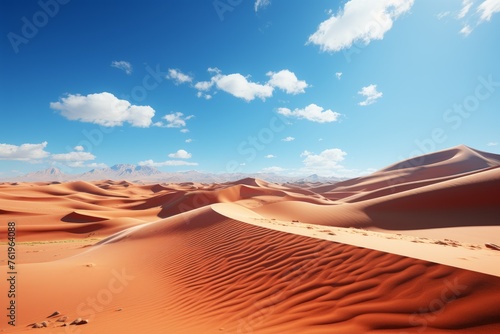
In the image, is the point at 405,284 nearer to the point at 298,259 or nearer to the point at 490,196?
the point at 298,259

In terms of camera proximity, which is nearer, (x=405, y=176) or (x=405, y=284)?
(x=405, y=284)

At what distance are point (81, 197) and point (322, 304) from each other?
173 feet

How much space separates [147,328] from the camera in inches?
165

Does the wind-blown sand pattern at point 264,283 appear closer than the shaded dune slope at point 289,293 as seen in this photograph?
No

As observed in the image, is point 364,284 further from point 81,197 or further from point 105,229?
point 81,197

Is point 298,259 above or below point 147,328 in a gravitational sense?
above

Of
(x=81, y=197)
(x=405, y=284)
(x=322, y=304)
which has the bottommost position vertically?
(x=322, y=304)

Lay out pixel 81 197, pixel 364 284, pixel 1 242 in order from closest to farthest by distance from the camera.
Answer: pixel 364 284, pixel 1 242, pixel 81 197

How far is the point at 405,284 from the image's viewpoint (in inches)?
136

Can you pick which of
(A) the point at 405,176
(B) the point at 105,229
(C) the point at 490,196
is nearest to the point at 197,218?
(B) the point at 105,229

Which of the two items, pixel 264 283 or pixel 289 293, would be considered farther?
pixel 264 283

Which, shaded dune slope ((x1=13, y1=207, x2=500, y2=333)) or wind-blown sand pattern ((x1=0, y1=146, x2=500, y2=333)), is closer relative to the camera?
shaded dune slope ((x1=13, y1=207, x2=500, y2=333))

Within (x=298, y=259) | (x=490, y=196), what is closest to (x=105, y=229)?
(x=298, y=259)

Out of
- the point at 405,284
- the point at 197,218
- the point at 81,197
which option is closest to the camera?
the point at 405,284
